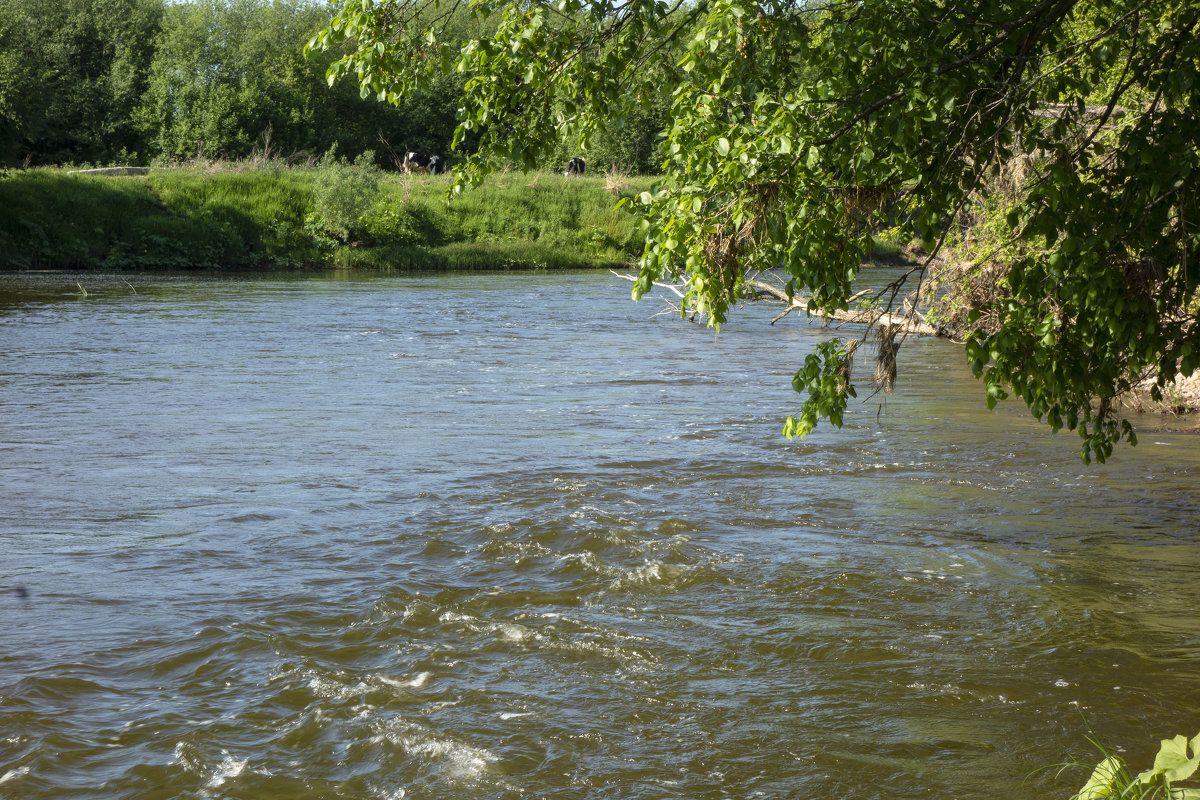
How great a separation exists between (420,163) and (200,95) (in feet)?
36.7

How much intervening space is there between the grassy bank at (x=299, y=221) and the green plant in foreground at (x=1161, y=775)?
30.7m

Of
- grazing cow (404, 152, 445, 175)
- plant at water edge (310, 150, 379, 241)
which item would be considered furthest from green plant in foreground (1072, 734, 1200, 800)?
grazing cow (404, 152, 445, 175)

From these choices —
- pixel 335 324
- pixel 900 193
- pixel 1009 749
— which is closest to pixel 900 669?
pixel 1009 749

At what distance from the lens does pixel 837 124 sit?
5.71 metres

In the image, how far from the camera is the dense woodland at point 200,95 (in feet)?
176

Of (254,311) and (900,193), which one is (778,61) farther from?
(254,311)

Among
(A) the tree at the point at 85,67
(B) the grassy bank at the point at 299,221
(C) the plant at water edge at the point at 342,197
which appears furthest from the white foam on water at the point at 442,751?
(A) the tree at the point at 85,67

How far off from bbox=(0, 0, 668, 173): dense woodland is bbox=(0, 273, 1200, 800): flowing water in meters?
37.0

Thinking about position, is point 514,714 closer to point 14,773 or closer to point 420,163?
point 14,773

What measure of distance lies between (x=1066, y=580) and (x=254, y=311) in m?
20.9

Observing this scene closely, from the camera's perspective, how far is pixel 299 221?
42.7 m

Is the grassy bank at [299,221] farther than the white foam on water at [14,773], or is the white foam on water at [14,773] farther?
the grassy bank at [299,221]

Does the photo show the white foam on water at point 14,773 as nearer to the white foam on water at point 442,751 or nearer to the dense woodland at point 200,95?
the white foam on water at point 442,751

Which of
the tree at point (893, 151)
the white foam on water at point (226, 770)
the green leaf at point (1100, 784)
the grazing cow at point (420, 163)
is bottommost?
the white foam on water at point (226, 770)
